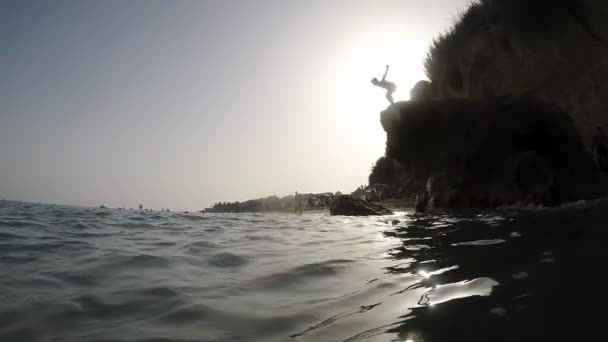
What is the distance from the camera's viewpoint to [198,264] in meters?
3.90

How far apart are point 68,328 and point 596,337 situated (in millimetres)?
2510

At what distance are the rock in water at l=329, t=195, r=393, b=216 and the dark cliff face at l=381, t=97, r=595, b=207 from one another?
2.03 meters

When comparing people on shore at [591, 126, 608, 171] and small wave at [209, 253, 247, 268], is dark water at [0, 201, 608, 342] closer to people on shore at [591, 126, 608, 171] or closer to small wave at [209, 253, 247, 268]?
small wave at [209, 253, 247, 268]

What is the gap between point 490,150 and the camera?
12.3 m

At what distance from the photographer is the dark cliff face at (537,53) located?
12672 millimetres

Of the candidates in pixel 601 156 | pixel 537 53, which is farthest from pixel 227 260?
pixel 537 53

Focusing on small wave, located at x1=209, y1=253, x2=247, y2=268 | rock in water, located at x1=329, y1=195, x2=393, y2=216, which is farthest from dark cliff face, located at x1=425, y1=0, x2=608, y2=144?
small wave, located at x1=209, y1=253, x2=247, y2=268

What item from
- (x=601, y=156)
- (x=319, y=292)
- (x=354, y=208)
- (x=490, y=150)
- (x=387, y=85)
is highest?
(x=387, y=85)

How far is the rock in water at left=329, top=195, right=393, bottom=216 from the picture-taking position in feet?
43.0

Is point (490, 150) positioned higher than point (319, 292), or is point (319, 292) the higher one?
point (490, 150)

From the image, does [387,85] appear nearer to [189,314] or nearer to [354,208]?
[354,208]

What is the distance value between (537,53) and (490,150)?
201 inches

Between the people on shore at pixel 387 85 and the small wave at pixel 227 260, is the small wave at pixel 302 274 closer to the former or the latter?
the small wave at pixel 227 260

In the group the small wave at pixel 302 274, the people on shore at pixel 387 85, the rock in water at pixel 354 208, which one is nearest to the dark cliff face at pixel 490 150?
the people on shore at pixel 387 85
